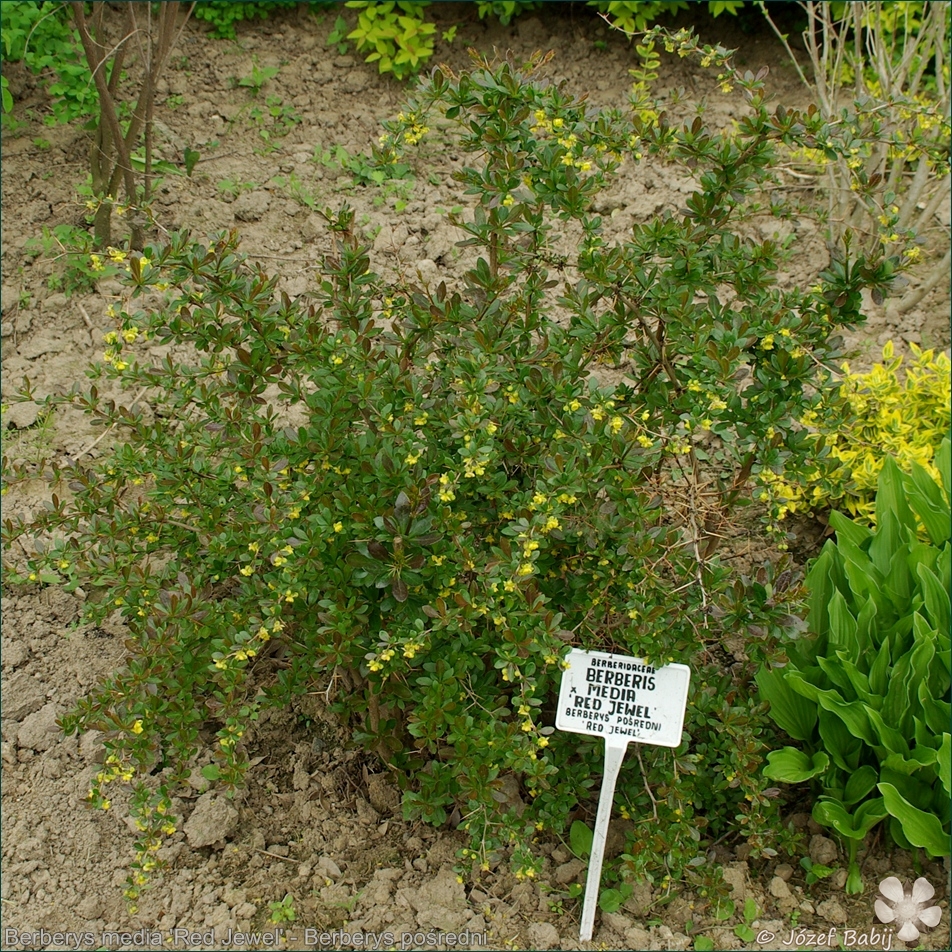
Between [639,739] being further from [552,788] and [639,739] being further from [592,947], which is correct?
[592,947]

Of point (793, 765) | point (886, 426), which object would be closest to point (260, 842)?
point (793, 765)

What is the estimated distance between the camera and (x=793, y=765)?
249 cm

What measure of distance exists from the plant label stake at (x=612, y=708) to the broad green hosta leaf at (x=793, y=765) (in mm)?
356

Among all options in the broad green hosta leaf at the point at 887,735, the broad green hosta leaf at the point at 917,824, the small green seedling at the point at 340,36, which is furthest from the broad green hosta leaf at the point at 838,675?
the small green seedling at the point at 340,36

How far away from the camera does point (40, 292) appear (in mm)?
3840

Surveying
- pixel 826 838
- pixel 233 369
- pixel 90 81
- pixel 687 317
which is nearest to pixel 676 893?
pixel 826 838

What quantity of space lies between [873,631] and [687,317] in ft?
3.36

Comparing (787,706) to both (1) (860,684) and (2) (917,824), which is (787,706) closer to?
(1) (860,684)

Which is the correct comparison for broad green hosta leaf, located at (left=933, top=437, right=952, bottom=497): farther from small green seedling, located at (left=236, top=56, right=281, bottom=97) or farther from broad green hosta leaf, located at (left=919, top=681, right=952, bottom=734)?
small green seedling, located at (left=236, top=56, right=281, bottom=97)

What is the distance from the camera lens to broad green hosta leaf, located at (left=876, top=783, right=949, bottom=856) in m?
2.32

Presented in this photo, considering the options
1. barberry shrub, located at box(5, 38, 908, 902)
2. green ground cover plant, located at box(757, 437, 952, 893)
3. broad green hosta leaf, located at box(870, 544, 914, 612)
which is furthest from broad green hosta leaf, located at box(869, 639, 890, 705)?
barberry shrub, located at box(5, 38, 908, 902)

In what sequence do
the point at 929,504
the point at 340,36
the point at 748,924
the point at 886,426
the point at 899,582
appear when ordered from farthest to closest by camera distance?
1. the point at 340,36
2. the point at 886,426
3. the point at 929,504
4. the point at 899,582
5. the point at 748,924

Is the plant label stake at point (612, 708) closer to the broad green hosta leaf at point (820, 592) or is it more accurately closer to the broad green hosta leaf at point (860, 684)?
the broad green hosta leaf at point (860, 684)

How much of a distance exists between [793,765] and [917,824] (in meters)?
0.30
